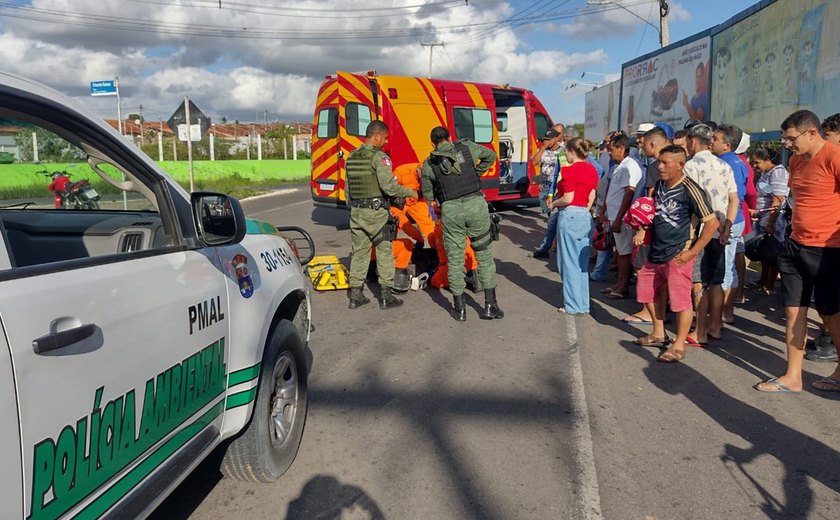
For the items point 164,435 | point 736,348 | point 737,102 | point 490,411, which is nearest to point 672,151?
point 736,348

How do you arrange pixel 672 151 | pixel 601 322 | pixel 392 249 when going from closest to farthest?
1. pixel 672 151
2. pixel 601 322
3. pixel 392 249

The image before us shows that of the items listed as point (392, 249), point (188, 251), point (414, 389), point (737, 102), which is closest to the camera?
point (188, 251)

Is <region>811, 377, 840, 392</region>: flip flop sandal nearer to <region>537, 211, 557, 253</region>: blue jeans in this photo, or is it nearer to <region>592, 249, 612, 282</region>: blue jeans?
<region>592, 249, 612, 282</region>: blue jeans

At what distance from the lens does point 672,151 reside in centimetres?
479

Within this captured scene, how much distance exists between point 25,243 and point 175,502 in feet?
4.77

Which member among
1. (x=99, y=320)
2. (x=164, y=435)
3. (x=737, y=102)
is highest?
(x=737, y=102)

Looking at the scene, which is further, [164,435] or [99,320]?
[164,435]

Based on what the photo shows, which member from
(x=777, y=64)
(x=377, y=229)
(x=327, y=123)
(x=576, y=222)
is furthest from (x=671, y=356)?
(x=327, y=123)

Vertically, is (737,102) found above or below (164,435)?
above

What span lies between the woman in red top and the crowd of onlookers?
0.03 feet

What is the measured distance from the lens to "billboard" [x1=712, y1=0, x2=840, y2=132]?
930 cm

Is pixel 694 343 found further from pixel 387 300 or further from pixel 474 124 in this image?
pixel 474 124

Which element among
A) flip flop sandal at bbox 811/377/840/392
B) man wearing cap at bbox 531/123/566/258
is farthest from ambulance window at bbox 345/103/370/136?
flip flop sandal at bbox 811/377/840/392

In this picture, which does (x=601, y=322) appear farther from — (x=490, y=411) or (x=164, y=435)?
(x=164, y=435)
